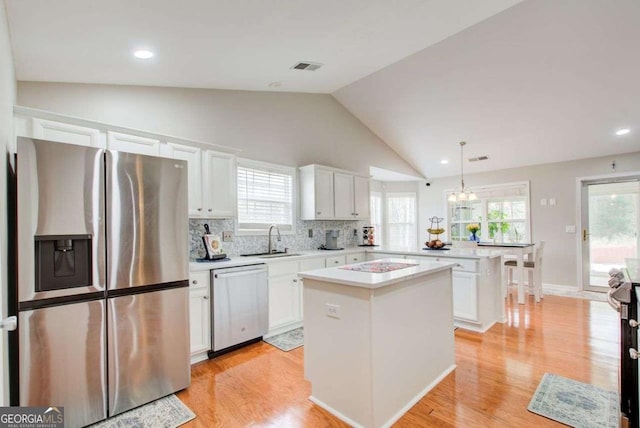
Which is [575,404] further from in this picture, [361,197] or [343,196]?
[361,197]

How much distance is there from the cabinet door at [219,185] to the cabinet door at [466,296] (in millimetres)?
2896

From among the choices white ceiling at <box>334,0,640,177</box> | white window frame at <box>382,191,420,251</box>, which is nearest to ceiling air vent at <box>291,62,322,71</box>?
white ceiling at <box>334,0,640,177</box>

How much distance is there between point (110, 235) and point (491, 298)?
4.19 meters

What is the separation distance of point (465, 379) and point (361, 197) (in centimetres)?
336

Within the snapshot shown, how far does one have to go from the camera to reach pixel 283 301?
376cm

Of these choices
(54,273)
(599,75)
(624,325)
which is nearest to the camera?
(624,325)

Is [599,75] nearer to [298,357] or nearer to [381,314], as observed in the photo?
[381,314]

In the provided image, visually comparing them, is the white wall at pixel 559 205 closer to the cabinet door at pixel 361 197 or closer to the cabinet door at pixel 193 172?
the cabinet door at pixel 361 197

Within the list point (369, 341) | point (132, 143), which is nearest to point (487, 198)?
point (369, 341)

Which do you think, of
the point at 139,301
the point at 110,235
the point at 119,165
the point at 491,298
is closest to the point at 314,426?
the point at 139,301

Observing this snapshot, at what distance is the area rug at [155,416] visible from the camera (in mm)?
2068

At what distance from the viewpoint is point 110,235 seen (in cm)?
214

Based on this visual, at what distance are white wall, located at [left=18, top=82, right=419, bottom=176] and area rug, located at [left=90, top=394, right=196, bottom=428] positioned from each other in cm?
256

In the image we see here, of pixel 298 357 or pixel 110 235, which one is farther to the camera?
pixel 298 357
